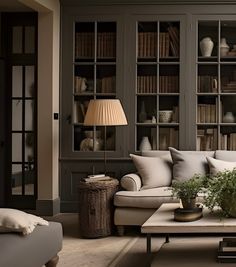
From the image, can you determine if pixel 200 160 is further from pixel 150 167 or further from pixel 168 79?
pixel 168 79

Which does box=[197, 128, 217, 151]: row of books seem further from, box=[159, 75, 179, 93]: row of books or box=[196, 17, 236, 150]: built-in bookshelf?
box=[159, 75, 179, 93]: row of books

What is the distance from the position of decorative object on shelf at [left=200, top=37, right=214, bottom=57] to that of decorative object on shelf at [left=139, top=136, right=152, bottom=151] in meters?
1.27

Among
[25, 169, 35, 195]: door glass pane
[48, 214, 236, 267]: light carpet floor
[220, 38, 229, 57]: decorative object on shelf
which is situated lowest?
[48, 214, 236, 267]: light carpet floor

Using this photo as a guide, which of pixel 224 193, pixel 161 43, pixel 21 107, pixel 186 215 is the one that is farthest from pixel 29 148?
pixel 224 193

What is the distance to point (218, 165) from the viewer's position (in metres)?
6.12

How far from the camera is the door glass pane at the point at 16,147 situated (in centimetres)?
750

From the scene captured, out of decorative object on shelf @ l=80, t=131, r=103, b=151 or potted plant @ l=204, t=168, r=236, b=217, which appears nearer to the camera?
potted plant @ l=204, t=168, r=236, b=217

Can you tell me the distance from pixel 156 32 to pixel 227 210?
3.40 metres

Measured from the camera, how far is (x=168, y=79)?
7090 mm

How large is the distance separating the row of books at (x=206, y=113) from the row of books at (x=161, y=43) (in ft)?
2.38

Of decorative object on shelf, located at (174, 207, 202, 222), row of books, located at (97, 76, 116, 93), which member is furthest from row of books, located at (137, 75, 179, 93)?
decorative object on shelf, located at (174, 207, 202, 222)

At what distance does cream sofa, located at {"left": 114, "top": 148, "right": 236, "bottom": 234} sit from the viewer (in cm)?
582

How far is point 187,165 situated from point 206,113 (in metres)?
1.05

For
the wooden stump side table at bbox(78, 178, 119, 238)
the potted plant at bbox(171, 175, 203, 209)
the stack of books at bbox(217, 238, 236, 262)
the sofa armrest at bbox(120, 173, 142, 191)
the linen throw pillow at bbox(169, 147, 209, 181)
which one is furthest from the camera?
the linen throw pillow at bbox(169, 147, 209, 181)
